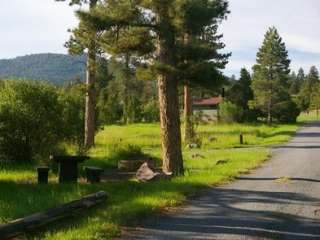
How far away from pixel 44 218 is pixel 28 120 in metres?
13.8

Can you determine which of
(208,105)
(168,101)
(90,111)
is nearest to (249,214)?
(168,101)

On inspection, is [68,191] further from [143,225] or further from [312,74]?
[312,74]

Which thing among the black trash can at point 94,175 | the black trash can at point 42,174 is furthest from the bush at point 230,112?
the black trash can at point 42,174

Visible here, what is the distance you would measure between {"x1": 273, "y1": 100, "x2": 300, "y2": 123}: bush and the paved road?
6691 cm

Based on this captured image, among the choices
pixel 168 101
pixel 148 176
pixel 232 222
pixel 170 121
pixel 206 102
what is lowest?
pixel 232 222

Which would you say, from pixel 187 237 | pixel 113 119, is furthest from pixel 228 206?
pixel 113 119

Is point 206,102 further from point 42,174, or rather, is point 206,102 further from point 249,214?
point 249,214

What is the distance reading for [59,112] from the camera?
24328mm

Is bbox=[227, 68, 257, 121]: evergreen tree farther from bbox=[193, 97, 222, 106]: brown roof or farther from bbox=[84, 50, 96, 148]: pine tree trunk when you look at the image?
bbox=[84, 50, 96, 148]: pine tree trunk

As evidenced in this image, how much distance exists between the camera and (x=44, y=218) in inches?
377

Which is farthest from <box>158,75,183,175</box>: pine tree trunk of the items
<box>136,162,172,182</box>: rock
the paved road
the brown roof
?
the brown roof

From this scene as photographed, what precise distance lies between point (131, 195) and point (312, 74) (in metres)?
161

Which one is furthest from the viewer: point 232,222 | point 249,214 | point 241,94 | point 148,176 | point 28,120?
point 241,94

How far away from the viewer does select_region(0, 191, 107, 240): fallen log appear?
28.4 feet
